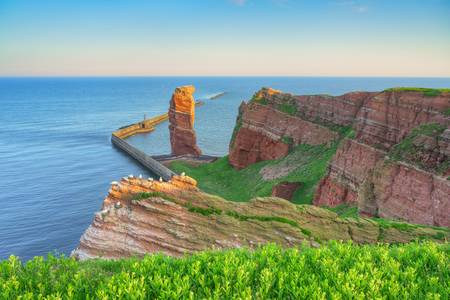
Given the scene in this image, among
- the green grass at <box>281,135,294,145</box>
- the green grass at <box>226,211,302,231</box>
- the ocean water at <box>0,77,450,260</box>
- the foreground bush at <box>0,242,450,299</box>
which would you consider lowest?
the ocean water at <box>0,77,450,260</box>

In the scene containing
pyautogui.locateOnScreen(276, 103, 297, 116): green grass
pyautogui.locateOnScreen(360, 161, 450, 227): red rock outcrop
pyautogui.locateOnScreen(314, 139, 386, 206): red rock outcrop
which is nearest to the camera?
pyautogui.locateOnScreen(360, 161, 450, 227): red rock outcrop

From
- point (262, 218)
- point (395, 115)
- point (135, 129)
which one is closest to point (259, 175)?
point (395, 115)

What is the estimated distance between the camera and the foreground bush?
480 inches

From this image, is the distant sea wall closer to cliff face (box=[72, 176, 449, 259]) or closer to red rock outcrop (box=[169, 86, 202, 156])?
red rock outcrop (box=[169, 86, 202, 156])

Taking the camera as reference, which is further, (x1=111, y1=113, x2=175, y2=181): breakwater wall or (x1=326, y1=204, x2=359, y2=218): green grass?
(x1=111, y1=113, x2=175, y2=181): breakwater wall

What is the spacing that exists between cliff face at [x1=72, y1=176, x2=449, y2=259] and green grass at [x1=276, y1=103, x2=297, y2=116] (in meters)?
42.4

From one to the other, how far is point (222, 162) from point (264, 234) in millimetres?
55564

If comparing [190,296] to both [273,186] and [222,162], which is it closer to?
[273,186]

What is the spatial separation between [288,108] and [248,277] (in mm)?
58060

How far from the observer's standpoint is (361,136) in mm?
45719

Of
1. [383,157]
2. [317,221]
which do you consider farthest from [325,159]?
[317,221]

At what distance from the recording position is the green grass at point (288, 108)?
223ft

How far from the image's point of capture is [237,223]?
2597 centimetres

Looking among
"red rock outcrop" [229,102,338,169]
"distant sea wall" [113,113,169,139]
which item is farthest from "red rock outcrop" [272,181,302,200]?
"distant sea wall" [113,113,169,139]
